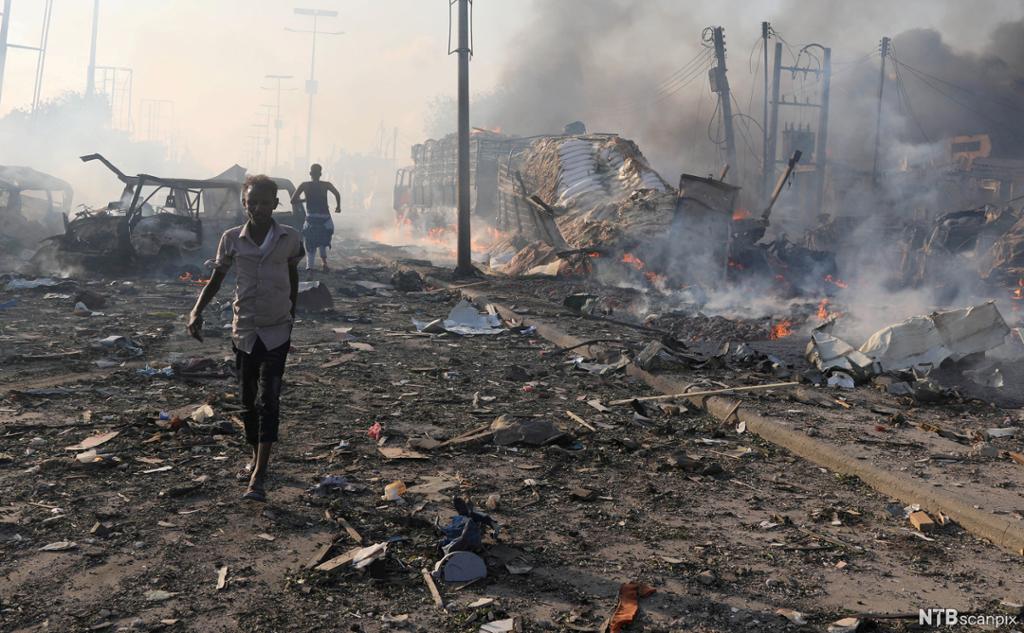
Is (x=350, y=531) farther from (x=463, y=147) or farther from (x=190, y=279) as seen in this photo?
(x=463, y=147)

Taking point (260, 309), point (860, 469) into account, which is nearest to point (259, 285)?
point (260, 309)

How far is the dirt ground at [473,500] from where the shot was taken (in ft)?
9.91

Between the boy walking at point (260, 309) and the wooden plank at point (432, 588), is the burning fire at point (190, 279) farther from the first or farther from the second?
the wooden plank at point (432, 588)

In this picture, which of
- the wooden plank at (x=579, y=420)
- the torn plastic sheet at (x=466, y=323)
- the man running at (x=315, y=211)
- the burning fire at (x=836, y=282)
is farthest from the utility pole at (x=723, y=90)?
the wooden plank at (x=579, y=420)

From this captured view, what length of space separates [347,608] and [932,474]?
11.1ft

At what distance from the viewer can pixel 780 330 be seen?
383 inches

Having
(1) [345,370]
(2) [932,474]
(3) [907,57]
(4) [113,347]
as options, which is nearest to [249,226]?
(1) [345,370]

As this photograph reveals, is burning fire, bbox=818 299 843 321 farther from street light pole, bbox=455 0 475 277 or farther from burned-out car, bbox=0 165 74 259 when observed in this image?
burned-out car, bbox=0 165 74 259

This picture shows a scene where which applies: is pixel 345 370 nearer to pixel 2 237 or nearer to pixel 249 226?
pixel 249 226

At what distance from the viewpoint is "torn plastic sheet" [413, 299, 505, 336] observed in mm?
9727

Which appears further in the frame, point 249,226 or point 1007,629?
point 249,226

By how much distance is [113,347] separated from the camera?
7.90 metres

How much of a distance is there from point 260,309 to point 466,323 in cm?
593

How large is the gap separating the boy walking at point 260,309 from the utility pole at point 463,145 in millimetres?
10565
